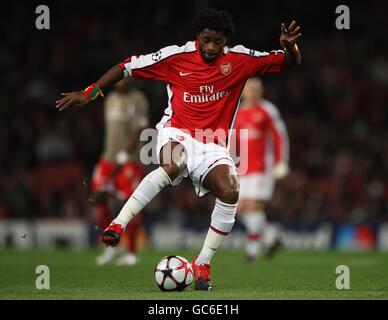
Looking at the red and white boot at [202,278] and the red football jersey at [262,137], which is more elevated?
the red football jersey at [262,137]

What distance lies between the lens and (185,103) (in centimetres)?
763

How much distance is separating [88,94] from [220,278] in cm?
242

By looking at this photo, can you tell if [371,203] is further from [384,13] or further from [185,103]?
[185,103]

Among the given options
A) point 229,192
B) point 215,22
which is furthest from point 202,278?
point 215,22

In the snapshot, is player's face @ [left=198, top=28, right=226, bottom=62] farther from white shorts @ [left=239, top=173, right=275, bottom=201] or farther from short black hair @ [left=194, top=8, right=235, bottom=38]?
Answer: white shorts @ [left=239, top=173, right=275, bottom=201]

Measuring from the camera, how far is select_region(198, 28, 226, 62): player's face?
288 inches

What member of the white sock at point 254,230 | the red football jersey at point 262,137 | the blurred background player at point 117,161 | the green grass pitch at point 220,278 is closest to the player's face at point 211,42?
the green grass pitch at point 220,278

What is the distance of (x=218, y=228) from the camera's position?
7422 mm

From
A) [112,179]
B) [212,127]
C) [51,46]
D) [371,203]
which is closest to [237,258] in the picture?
[112,179]

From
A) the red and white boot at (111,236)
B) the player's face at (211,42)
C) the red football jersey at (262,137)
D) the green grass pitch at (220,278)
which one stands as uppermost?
the player's face at (211,42)

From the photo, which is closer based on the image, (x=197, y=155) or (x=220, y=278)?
(x=197, y=155)

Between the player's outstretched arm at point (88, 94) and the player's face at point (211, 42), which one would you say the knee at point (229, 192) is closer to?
the player's face at point (211, 42)

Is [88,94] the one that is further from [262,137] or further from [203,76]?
[262,137]

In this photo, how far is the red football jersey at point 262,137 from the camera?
12633 millimetres
